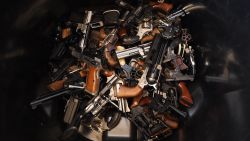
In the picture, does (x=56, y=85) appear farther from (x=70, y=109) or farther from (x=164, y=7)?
(x=164, y=7)

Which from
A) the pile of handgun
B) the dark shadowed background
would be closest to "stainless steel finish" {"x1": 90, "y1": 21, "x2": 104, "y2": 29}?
the pile of handgun

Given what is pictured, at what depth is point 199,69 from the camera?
3.59 ft

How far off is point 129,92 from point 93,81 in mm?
137

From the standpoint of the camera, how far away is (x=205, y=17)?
100 cm

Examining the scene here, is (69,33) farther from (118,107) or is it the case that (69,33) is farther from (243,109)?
(243,109)

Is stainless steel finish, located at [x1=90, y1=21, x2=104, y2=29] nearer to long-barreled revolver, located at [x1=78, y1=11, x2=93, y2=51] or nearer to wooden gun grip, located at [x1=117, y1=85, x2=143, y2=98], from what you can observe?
long-barreled revolver, located at [x1=78, y1=11, x2=93, y2=51]

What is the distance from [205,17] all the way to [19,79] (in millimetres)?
645

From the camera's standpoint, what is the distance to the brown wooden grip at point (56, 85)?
1090mm

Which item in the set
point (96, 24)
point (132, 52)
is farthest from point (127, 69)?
point (96, 24)

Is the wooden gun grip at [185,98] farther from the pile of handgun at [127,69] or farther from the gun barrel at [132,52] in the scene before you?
the gun barrel at [132,52]

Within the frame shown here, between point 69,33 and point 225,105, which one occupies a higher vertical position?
point 69,33

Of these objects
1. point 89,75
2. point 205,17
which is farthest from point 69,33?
point 205,17

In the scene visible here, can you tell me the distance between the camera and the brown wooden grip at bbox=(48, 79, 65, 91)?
1090 millimetres

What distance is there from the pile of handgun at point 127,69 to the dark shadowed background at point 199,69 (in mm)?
50
